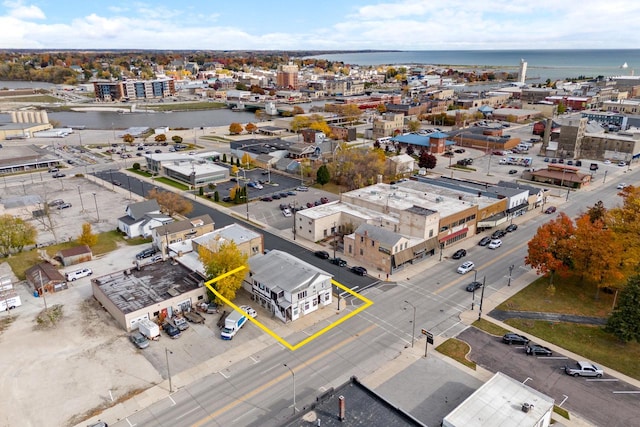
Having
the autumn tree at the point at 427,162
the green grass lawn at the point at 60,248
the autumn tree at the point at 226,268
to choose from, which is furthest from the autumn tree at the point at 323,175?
the autumn tree at the point at 226,268

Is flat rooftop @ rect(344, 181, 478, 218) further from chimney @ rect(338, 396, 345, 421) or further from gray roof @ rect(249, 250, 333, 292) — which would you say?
chimney @ rect(338, 396, 345, 421)

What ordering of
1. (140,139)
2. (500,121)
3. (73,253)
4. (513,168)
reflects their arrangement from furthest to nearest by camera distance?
(500,121), (140,139), (513,168), (73,253)

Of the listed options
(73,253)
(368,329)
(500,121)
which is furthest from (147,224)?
(500,121)

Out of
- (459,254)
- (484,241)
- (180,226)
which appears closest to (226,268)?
(180,226)

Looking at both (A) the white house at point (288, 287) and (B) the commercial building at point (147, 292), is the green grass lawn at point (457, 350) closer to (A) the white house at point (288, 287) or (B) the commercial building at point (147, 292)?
(A) the white house at point (288, 287)

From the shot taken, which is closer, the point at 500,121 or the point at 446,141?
the point at 446,141

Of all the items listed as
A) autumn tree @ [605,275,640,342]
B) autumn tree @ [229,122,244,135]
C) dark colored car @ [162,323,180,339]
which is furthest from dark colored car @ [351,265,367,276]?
autumn tree @ [229,122,244,135]

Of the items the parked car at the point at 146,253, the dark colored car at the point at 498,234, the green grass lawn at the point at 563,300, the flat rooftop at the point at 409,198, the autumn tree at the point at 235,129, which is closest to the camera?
the green grass lawn at the point at 563,300

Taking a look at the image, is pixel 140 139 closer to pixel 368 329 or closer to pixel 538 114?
pixel 368 329
